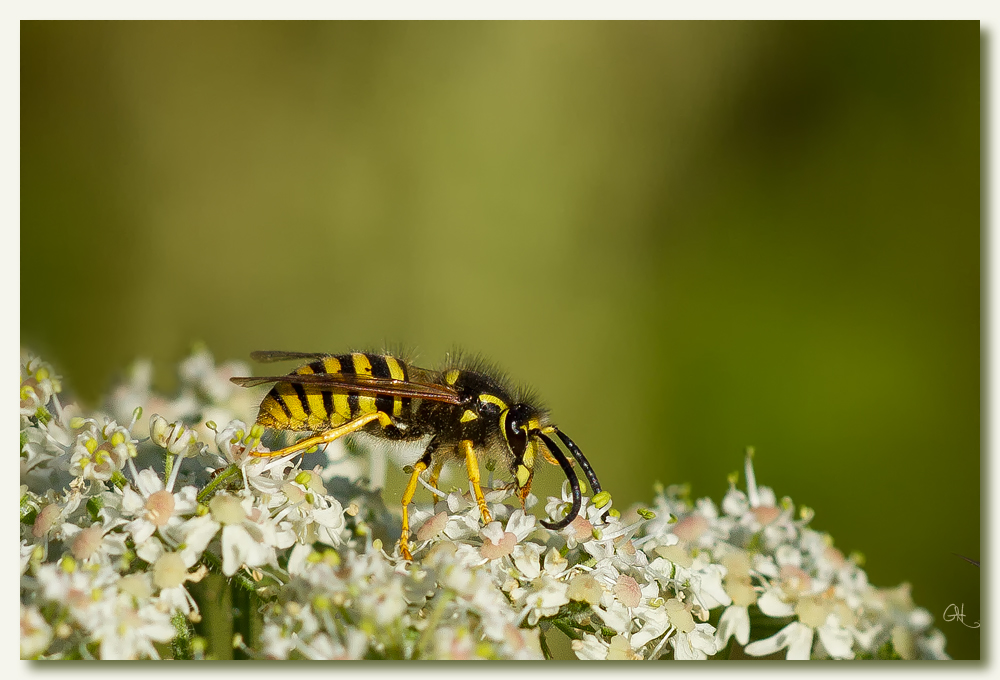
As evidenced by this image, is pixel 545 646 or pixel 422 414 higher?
pixel 422 414

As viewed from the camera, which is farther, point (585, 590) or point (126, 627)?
point (585, 590)

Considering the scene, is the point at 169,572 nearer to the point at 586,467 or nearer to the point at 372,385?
the point at 372,385

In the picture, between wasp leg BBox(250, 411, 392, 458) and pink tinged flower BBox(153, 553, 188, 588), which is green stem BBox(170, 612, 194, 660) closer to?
pink tinged flower BBox(153, 553, 188, 588)

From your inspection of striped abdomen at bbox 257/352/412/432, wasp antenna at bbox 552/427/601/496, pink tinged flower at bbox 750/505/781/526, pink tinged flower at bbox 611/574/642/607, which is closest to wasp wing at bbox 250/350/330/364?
striped abdomen at bbox 257/352/412/432

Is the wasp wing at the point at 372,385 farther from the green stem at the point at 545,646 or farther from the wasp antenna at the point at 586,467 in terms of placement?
the green stem at the point at 545,646

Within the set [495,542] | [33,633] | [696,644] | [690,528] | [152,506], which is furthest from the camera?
[690,528]

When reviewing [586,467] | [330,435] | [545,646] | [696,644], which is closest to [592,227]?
[586,467]

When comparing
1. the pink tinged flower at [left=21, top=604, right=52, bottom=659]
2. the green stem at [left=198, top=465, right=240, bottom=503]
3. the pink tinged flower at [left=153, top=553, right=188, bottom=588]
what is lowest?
the pink tinged flower at [left=21, top=604, right=52, bottom=659]

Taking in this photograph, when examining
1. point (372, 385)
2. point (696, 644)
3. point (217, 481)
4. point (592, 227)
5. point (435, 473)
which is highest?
point (592, 227)
